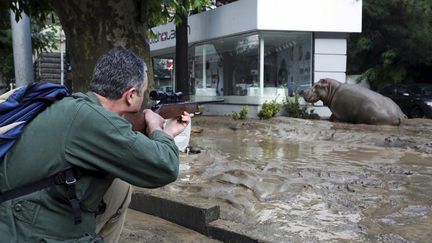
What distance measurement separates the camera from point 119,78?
2.48 m

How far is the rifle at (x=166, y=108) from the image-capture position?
276 cm

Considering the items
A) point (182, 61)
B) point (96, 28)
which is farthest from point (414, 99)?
point (96, 28)

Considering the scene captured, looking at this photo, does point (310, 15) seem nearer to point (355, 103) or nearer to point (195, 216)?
point (355, 103)

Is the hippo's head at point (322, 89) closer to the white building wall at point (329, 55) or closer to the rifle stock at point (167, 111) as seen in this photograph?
the white building wall at point (329, 55)

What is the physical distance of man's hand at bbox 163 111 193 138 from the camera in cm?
Result: 283

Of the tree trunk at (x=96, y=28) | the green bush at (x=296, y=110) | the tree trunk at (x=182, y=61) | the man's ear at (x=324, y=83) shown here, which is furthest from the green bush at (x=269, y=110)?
the tree trunk at (x=96, y=28)

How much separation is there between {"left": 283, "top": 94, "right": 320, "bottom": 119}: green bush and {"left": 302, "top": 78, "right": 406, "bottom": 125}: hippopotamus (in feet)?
1.70

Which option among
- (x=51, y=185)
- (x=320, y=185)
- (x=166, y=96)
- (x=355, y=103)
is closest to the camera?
(x=51, y=185)

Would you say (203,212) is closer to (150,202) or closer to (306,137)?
(150,202)

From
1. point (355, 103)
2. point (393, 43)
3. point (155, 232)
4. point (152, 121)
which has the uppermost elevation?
point (393, 43)

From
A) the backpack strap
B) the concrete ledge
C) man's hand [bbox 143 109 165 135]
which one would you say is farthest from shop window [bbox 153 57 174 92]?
the backpack strap

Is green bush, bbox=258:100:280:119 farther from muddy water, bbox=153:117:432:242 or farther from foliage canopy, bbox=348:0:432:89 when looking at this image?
foliage canopy, bbox=348:0:432:89

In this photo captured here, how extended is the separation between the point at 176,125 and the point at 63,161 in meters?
0.79

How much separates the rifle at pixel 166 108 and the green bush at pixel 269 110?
1247 centimetres
